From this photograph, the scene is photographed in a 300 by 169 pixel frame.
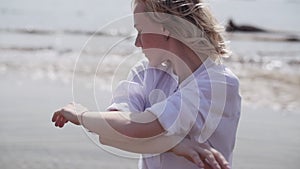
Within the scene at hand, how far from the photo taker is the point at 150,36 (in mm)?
2242

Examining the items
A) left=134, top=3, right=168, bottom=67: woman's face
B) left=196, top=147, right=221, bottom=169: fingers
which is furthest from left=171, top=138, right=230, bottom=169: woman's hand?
left=134, top=3, right=168, bottom=67: woman's face

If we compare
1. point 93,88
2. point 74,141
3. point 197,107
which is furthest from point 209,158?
point 74,141

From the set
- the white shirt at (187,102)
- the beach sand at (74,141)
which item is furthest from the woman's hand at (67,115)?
the beach sand at (74,141)

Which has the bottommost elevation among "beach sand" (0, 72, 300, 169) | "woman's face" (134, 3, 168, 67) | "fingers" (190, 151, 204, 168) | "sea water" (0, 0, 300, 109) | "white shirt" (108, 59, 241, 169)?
"sea water" (0, 0, 300, 109)

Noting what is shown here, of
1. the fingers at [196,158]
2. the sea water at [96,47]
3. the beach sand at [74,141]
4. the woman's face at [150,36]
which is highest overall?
the woman's face at [150,36]

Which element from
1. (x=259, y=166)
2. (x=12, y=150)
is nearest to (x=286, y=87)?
(x=259, y=166)

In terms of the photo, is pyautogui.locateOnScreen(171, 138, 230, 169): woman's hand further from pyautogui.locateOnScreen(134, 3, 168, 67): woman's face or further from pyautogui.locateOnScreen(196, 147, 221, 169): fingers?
pyautogui.locateOnScreen(134, 3, 168, 67): woman's face

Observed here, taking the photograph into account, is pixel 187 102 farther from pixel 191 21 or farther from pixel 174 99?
pixel 191 21

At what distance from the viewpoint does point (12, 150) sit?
6.63 metres

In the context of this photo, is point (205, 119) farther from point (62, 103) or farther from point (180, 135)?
point (62, 103)

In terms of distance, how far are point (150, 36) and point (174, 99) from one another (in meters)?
0.23

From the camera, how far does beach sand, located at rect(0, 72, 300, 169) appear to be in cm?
636

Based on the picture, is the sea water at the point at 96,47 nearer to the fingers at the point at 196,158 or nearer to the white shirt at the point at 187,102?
the white shirt at the point at 187,102

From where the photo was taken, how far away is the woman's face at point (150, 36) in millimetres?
2229
